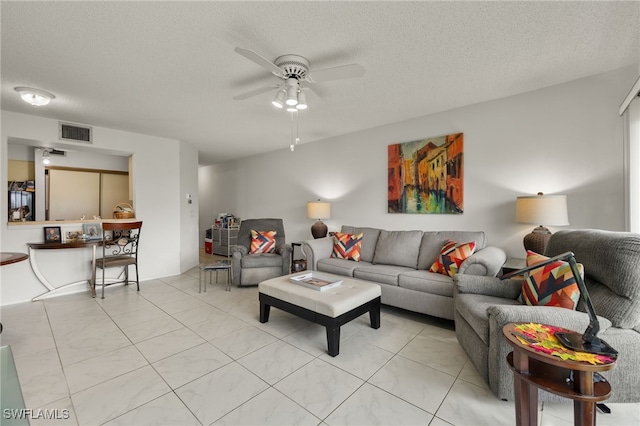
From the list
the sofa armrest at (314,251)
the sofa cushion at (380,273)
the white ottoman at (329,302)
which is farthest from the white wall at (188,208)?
the sofa cushion at (380,273)

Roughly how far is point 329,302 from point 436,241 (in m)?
1.74

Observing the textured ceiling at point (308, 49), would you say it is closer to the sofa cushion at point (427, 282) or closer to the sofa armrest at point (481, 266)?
the sofa armrest at point (481, 266)

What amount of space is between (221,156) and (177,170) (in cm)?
169

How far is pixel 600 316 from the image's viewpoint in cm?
157

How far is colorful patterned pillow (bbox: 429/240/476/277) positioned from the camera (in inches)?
109

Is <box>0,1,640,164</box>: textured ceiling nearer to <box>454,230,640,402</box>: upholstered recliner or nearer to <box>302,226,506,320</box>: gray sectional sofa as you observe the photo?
<box>454,230,640,402</box>: upholstered recliner

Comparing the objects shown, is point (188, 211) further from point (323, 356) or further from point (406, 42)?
point (406, 42)

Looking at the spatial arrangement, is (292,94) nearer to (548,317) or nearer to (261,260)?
(548,317)

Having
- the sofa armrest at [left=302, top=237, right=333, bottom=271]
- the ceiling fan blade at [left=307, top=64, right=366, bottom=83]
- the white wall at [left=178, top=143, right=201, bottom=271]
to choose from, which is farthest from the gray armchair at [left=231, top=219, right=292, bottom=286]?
the ceiling fan blade at [left=307, top=64, right=366, bottom=83]

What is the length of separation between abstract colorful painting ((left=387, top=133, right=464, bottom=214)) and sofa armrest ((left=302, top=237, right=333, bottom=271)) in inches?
44.9

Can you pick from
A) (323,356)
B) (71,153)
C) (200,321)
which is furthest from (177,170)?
(323,356)

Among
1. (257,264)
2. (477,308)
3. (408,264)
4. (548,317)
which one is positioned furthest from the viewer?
(257,264)

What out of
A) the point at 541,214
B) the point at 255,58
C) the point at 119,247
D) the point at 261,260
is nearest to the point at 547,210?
the point at 541,214

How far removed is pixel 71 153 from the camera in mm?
5129
